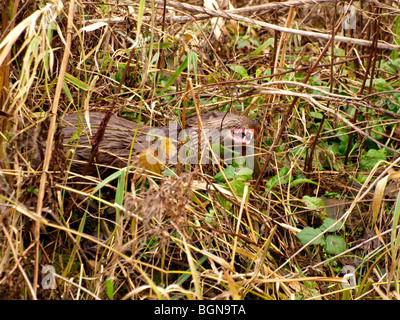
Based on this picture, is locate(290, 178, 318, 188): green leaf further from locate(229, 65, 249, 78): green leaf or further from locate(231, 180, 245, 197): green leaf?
locate(229, 65, 249, 78): green leaf

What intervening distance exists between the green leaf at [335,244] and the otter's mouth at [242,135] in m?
0.84

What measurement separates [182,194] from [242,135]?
4.11ft

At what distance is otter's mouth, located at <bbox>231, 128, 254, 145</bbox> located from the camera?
8.94ft

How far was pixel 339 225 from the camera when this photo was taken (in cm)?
216

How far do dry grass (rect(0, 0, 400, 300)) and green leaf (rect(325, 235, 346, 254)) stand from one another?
1.6 inches

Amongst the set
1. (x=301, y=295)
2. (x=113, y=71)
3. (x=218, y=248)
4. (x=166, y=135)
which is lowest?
(x=301, y=295)

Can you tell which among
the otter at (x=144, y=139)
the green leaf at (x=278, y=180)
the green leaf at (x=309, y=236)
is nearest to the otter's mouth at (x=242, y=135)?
the otter at (x=144, y=139)

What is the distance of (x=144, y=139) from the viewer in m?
2.62

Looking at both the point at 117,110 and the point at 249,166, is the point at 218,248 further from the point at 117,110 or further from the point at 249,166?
the point at 117,110

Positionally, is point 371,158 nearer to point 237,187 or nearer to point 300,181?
point 300,181

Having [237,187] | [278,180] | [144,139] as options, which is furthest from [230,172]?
[144,139]

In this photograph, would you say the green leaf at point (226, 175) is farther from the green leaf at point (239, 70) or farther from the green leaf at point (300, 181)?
the green leaf at point (239, 70)
